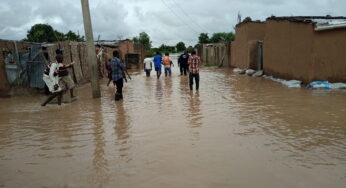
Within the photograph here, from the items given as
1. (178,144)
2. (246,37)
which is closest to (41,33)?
(246,37)

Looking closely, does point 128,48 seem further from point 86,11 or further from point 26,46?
point 86,11

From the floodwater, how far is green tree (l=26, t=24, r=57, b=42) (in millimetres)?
38130

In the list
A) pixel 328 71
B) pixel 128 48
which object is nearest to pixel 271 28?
pixel 328 71

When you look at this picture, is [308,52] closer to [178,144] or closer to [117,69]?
[117,69]

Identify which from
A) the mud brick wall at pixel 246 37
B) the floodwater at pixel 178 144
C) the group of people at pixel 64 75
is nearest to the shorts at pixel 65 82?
the group of people at pixel 64 75

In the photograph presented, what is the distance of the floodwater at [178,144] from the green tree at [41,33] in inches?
1501

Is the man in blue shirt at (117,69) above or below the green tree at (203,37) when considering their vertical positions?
below

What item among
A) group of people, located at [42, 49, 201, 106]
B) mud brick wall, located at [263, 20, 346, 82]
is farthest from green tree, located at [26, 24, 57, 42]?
mud brick wall, located at [263, 20, 346, 82]

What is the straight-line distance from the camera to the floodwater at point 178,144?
3691 mm

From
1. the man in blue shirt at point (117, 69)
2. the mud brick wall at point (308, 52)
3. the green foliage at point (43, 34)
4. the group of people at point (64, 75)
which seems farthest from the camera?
the green foliage at point (43, 34)

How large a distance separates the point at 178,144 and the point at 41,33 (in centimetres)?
4311

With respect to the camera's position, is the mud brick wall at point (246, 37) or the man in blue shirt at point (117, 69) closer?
the man in blue shirt at point (117, 69)

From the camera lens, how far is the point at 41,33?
4331cm

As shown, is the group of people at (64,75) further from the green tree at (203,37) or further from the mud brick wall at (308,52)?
the green tree at (203,37)
